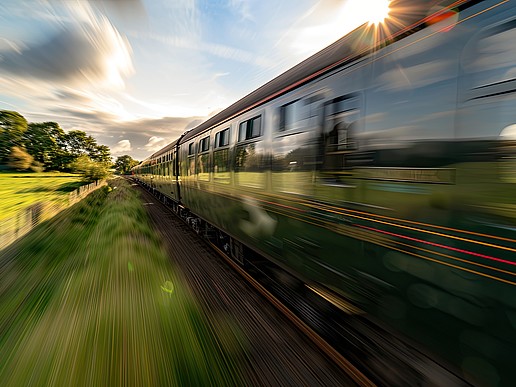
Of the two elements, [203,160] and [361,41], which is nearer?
[361,41]

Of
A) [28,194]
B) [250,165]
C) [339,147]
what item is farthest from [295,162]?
[28,194]

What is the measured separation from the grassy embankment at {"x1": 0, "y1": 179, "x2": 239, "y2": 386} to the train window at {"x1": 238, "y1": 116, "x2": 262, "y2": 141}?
9.68ft

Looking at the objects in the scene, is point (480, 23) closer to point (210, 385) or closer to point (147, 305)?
point (210, 385)

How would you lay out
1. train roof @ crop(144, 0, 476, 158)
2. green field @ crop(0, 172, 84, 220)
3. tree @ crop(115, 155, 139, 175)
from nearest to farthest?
train roof @ crop(144, 0, 476, 158) → green field @ crop(0, 172, 84, 220) → tree @ crop(115, 155, 139, 175)

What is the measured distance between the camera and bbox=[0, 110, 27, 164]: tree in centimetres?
5678

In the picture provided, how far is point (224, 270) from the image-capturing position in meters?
5.91

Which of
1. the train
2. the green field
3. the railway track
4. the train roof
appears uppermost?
the train roof

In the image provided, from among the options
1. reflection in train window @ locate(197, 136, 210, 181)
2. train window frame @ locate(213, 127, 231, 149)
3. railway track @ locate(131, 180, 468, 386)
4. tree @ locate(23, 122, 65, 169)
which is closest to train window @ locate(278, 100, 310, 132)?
railway track @ locate(131, 180, 468, 386)

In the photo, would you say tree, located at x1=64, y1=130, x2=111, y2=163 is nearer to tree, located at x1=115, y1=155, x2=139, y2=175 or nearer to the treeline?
the treeline

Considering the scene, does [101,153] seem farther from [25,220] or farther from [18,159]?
[25,220]

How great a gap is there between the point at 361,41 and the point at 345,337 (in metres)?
3.36

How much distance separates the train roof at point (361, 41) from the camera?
198 cm

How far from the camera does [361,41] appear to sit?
2.58m

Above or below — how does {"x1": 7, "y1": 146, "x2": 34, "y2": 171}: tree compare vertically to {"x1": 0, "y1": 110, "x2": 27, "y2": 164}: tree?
below
